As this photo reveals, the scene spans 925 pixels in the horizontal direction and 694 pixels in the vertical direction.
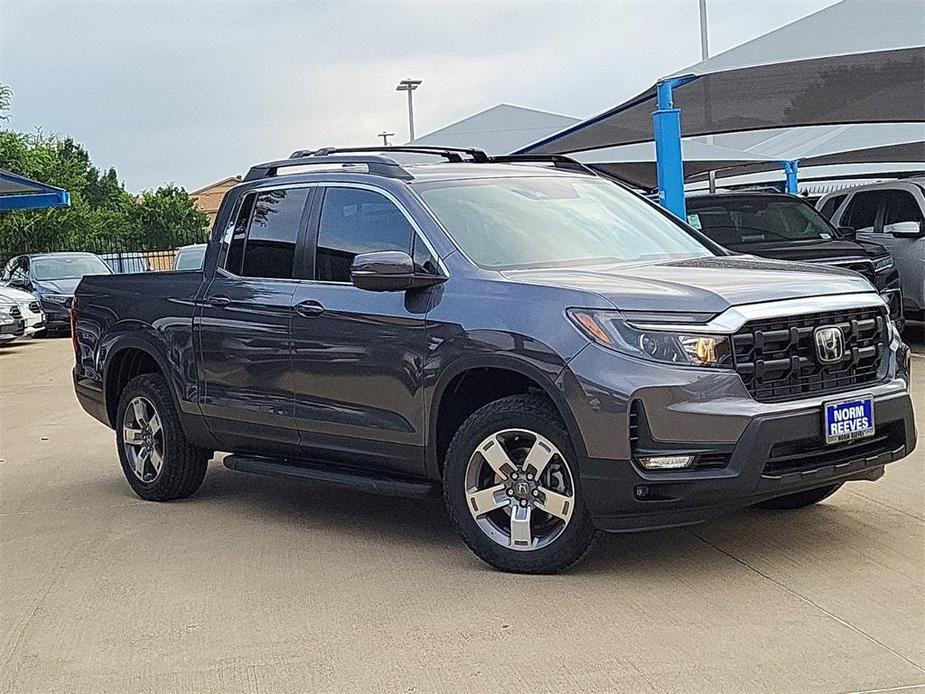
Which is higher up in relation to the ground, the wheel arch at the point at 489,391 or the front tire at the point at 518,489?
the wheel arch at the point at 489,391

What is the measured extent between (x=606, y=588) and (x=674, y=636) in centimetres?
73

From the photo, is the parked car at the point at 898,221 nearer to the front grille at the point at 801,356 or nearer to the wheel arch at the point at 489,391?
the front grille at the point at 801,356

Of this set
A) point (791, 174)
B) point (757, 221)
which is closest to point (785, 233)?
point (757, 221)

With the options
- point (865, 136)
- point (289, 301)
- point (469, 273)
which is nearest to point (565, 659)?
point (469, 273)

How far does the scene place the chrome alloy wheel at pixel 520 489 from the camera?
569cm

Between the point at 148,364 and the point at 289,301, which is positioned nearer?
the point at 289,301

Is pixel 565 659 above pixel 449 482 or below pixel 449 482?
below

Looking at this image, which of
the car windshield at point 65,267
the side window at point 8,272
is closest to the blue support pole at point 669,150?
the car windshield at point 65,267

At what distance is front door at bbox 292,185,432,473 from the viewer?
6.23 metres

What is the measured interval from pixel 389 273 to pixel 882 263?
824 centimetres

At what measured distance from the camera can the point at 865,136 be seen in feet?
80.5

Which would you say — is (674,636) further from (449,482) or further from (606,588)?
(449,482)

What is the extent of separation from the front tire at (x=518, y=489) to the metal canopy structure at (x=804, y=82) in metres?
7.72

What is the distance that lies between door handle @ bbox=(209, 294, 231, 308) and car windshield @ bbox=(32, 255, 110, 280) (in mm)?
19859
